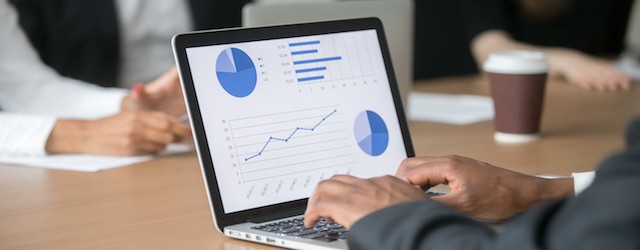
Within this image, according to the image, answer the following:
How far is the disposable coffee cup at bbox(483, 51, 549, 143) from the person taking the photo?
1750 mm

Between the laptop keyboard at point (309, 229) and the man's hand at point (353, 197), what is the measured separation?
0.02 metres

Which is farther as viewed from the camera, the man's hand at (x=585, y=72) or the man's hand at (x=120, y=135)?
the man's hand at (x=585, y=72)

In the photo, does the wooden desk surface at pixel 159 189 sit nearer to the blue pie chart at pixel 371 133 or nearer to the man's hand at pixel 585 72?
the blue pie chart at pixel 371 133

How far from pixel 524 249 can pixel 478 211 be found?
34cm

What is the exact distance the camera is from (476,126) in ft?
6.33

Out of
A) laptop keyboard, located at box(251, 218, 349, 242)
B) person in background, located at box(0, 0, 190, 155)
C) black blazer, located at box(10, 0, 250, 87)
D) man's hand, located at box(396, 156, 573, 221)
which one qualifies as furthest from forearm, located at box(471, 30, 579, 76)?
laptop keyboard, located at box(251, 218, 349, 242)

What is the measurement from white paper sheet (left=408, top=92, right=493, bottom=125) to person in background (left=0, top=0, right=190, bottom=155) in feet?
1.78

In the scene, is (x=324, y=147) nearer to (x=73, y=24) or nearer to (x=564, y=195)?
(x=564, y=195)

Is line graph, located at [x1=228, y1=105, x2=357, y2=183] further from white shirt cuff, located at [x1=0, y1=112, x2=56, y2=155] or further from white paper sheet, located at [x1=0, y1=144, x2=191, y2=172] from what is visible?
white shirt cuff, located at [x1=0, y1=112, x2=56, y2=155]

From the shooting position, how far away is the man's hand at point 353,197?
936 mm

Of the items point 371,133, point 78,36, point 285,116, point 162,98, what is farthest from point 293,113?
point 78,36

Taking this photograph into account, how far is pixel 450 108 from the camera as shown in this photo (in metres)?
2.16

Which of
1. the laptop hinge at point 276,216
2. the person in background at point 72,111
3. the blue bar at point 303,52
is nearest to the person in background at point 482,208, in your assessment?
the laptop hinge at point 276,216

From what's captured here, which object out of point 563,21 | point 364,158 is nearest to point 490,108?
point 364,158
